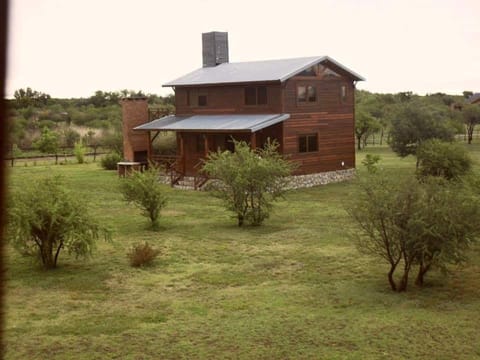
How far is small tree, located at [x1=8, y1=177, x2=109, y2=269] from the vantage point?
582 inches

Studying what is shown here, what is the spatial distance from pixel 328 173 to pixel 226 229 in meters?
14.2

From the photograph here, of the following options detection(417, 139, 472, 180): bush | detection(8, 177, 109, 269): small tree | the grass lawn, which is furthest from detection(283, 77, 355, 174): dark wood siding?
detection(8, 177, 109, 269): small tree

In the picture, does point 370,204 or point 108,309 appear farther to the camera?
point 370,204

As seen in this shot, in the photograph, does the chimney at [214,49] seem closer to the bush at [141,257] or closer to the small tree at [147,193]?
the small tree at [147,193]

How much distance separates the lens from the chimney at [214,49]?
4044 centimetres

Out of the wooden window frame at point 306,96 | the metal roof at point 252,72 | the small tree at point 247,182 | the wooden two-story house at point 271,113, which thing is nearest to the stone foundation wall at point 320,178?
the wooden two-story house at point 271,113

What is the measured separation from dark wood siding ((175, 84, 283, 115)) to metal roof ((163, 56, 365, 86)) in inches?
18.6

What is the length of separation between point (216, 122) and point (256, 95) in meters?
2.50

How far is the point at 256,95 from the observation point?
33.2m

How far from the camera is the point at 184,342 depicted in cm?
1021

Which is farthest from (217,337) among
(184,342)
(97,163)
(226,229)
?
(97,163)

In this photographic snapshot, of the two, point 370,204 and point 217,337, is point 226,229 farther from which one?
point 217,337

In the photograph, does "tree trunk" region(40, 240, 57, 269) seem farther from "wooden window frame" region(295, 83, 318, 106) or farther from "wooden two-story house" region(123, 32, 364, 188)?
"wooden window frame" region(295, 83, 318, 106)

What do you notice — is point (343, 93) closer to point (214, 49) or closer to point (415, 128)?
point (415, 128)
